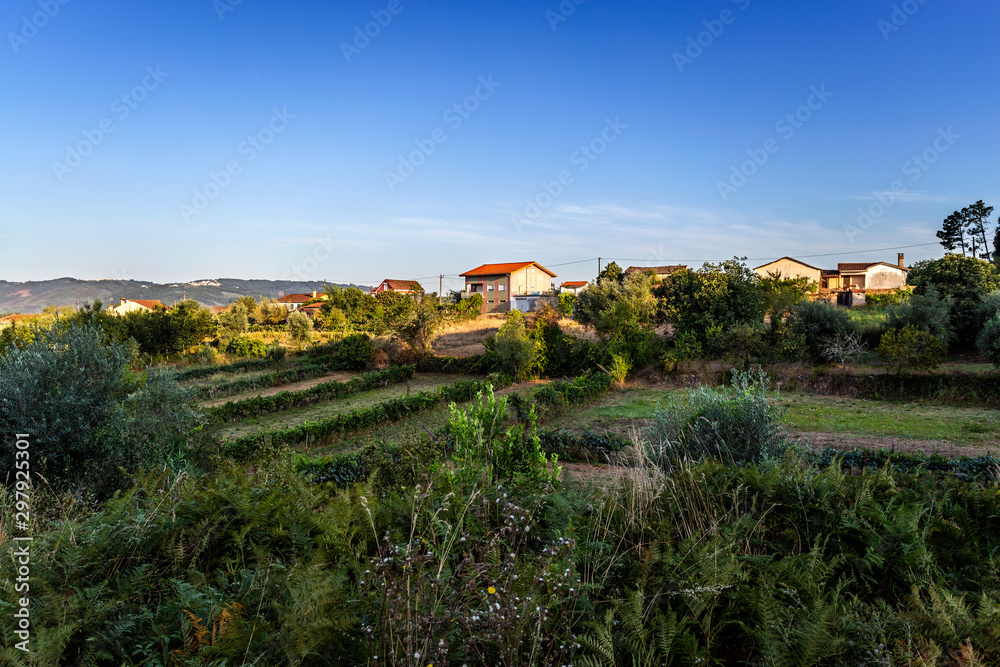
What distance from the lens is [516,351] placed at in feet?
65.0

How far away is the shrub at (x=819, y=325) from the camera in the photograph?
18812 millimetres

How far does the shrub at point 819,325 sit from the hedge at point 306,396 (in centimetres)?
1597

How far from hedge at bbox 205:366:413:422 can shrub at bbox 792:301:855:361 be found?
15965 mm

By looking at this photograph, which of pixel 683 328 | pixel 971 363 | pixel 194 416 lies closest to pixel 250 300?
pixel 683 328

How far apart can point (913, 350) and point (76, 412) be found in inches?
786

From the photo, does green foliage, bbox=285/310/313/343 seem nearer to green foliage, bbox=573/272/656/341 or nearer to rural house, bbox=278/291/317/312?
green foliage, bbox=573/272/656/341

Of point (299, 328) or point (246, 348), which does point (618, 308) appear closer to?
point (246, 348)

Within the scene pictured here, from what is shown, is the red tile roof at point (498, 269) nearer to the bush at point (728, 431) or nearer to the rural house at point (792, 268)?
the rural house at point (792, 268)

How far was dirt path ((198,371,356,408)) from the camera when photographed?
1762cm

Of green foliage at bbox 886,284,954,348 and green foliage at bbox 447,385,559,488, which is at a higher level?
green foliage at bbox 886,284,954,348

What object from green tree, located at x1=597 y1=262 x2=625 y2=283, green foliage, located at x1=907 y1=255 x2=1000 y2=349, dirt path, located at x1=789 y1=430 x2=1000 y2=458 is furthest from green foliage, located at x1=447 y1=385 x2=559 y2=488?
green tree, located at x1=597 y1=262 x2=625 y2=283

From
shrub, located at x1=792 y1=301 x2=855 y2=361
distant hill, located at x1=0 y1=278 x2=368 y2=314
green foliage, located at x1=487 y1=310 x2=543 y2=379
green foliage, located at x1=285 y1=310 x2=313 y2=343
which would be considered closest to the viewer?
shrub, located at x1=792 y1=301 x2=855 y2=361

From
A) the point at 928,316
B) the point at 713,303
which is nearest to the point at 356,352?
the point at 713,303

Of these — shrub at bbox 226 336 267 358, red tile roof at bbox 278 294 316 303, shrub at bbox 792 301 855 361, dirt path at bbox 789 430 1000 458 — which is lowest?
dirt path at bbox 789 430 1000 458
